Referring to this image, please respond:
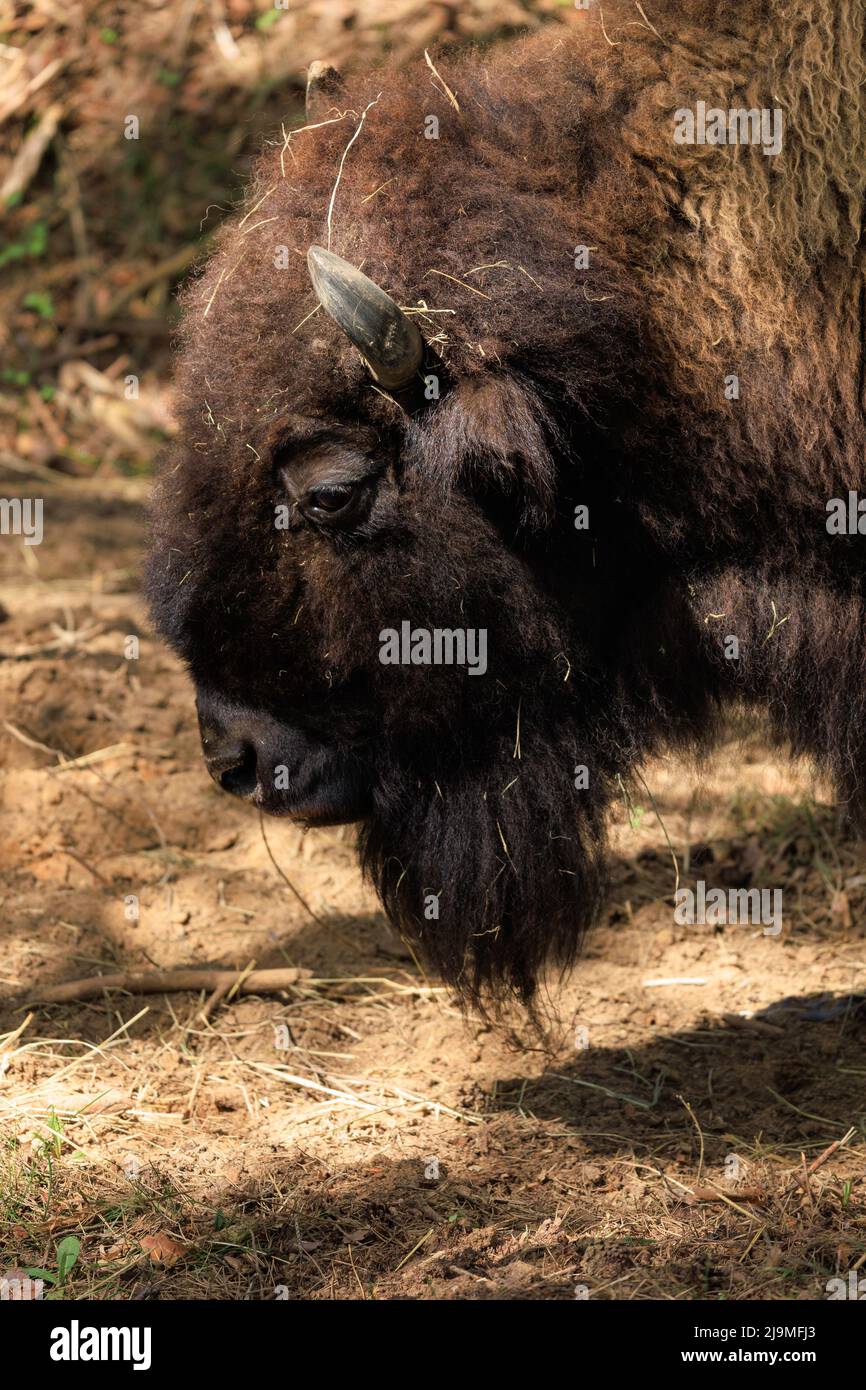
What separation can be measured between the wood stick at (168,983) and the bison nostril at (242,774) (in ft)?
3.79

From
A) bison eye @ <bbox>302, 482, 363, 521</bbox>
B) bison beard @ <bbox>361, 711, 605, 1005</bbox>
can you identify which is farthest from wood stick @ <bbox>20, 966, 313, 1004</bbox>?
bison eye @ <bbox>302, 482, 363, 521</bbox>

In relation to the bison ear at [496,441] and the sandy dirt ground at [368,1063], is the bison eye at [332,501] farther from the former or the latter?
the sandy dirt ground at [368,1063]

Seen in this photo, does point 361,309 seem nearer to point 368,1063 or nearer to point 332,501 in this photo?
point 332,501

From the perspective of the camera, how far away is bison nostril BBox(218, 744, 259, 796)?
359 centimetres

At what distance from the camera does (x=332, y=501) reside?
331 cm

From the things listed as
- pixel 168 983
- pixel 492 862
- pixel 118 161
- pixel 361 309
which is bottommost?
pixel 168 983

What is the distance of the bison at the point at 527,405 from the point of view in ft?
10.6

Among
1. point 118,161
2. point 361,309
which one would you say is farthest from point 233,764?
point 118,161

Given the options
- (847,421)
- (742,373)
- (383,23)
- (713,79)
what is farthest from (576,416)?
(383,23)

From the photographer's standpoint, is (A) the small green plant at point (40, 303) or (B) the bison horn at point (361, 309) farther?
(A) the small green plant at point (40, 303)

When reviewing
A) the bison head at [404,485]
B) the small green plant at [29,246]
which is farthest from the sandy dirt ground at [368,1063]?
the small green plant at [29,246]

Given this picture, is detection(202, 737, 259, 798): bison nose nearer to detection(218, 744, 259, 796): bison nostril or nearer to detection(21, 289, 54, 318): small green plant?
detection(218, 744, 259, 796): bison nostril

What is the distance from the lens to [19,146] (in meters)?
10.7

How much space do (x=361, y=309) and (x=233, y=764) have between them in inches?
47.5
